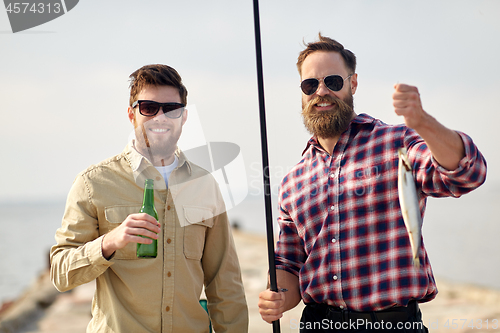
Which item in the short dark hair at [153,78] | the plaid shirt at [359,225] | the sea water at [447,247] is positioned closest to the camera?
the plaid shirt at [359,225]

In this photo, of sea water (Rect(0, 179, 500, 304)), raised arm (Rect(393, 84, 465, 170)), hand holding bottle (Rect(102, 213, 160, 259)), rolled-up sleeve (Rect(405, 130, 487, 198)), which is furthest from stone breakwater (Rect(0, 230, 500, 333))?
raised arm (Rect(393, 84, 465, 170))

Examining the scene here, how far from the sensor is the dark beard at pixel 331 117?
8.01 ft

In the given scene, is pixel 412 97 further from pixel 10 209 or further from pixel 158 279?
pixel 10 209

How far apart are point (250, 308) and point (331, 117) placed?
31.4 feet

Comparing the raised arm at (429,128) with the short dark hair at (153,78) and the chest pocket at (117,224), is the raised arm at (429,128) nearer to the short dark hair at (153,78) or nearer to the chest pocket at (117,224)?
the short dark hair at (153,78)

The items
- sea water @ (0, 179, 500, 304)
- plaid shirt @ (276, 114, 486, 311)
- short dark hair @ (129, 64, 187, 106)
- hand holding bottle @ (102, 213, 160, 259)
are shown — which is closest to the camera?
hand holding bottle @ (102, 213, 160, 259)

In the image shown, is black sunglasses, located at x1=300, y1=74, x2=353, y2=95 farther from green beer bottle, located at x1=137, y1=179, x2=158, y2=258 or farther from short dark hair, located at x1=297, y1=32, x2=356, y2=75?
green beer bottle, located at x1=137, y1=179, x2=158, y2=258

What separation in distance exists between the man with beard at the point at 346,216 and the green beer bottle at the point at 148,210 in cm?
62

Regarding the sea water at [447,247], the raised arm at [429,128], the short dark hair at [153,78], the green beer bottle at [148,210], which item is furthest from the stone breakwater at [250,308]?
the raised arm at [429,128]

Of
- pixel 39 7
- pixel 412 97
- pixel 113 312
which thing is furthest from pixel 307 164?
pixel 39 7

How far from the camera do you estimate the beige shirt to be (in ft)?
7.21

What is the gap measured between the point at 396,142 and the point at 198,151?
3.72 feet

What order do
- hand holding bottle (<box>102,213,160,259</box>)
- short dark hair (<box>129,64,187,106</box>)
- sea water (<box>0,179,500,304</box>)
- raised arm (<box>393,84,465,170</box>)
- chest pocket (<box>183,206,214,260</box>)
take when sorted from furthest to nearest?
sea water (<box>0,179,500,304</box>) → short dark hair (<box>129,64,187,106</box>) → chest pocket (<box>183,206,214,260</box>) → hand holding bottle (<box>102,213,160,259</box>) → raised arm (<box>393,84,465,170</box>)

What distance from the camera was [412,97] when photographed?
66.1 inches
